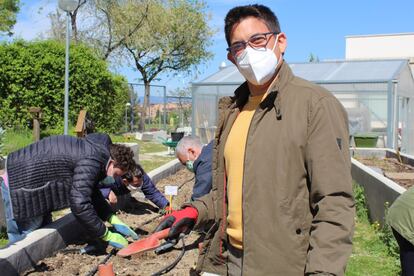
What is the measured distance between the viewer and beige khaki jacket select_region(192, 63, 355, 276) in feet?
5.34

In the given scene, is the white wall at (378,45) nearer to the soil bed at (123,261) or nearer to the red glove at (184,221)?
the soil bed at (123,261)

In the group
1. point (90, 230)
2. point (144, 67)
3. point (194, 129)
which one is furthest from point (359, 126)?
point (144, 67)

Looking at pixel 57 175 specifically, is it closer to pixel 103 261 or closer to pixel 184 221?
pixel 103 261

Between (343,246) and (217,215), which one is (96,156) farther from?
(343,246)

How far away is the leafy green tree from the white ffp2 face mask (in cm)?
1278

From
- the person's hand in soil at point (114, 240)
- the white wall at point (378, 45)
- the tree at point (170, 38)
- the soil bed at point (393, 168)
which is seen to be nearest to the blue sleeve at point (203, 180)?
the person's hand in soil at point (114, 240)

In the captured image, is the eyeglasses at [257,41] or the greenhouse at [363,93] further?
the greenhouse at [363,93]

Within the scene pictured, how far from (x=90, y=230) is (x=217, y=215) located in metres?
2.30

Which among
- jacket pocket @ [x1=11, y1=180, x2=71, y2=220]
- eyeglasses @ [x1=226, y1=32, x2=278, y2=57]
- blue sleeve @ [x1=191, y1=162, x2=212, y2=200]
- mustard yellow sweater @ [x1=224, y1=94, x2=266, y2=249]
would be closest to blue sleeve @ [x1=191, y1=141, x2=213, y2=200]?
blue sleeve @ [x1=191, y1=162, x2=212, y2=200]

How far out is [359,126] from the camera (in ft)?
47.9

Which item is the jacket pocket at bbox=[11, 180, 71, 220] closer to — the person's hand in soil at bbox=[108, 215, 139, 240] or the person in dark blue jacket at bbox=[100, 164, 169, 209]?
the person's hand in soil at bbox=[108, 215, 139, 240]

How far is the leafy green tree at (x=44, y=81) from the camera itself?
14.1 meters

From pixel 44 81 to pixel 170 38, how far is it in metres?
13.8

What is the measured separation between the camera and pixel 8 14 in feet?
86.8
